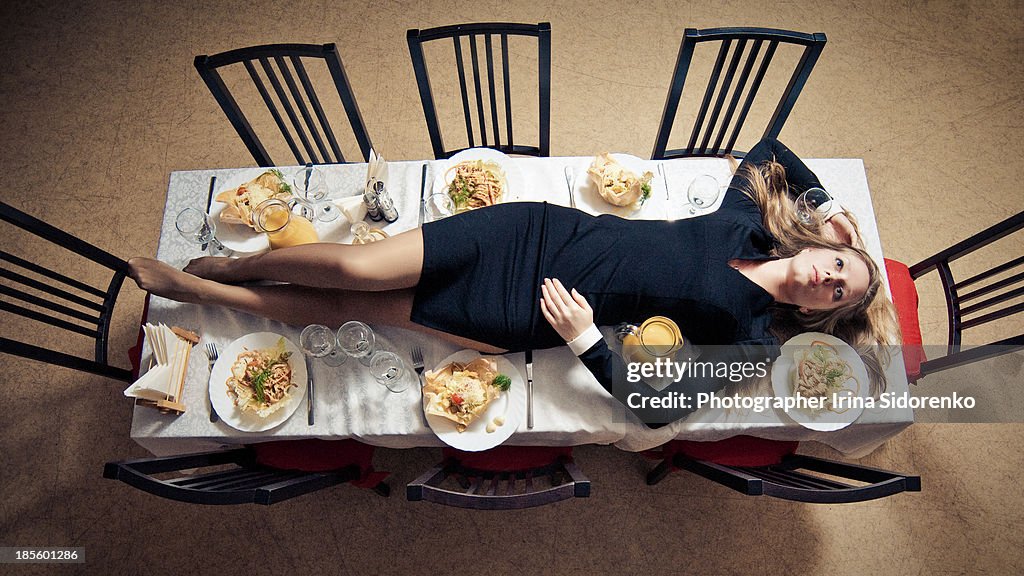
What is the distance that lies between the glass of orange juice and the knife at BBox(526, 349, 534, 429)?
0.81 m

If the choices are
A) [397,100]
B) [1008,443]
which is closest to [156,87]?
[397,100]

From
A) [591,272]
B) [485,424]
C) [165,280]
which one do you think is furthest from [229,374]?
[591,272]

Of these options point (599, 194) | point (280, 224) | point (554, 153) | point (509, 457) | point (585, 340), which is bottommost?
point (509, 457)

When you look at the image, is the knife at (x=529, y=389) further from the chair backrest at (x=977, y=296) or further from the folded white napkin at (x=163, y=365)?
the chair backrest at (x=977, y=296)

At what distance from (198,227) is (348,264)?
614mm

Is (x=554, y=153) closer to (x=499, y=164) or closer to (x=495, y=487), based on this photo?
(x=499, y=164)

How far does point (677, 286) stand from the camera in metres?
1.78

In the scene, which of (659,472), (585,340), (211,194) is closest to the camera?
(585,340)

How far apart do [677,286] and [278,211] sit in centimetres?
127

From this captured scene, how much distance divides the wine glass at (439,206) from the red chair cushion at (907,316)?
1553 millimetres

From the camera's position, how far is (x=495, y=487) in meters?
1.77

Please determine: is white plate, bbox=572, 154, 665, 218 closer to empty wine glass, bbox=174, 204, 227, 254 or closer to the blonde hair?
the blonde hair

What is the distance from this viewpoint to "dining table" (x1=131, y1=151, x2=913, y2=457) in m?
1.72

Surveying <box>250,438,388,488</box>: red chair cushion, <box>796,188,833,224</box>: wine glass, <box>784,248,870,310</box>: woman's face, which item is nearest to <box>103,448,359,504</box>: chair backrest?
<box>250,438,388,488</box>: red chair cushion
